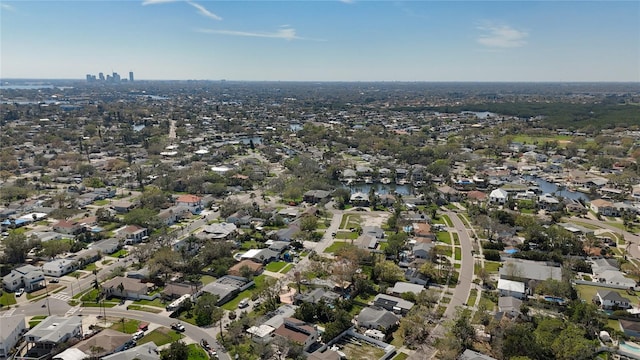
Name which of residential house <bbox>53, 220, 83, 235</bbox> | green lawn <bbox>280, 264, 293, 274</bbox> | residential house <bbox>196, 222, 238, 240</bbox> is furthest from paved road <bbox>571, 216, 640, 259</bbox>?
residential house <bbox>53, 220, 83, 235</bbox>

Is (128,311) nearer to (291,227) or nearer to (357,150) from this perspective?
(291,227)

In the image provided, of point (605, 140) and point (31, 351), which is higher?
point (605, 140)

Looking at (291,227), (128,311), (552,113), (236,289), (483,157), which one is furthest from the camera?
(552,113)

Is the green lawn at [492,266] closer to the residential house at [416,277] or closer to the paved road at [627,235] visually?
the residential house at [416,277]

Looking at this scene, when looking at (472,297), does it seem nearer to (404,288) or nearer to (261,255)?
(404,288)

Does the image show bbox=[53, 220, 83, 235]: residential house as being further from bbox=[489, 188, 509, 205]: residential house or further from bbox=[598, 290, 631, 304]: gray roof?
bbox=[489, 188, 509, 205]: residential house

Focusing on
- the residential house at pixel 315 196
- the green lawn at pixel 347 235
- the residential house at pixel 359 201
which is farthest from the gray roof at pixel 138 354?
the residential house at pixel 359 201

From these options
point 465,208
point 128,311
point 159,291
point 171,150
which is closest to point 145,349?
point 128,311
